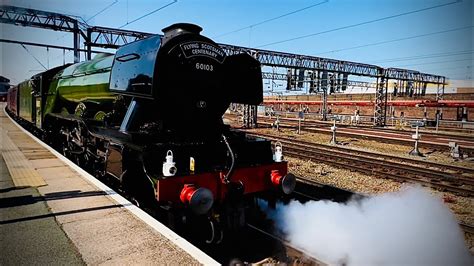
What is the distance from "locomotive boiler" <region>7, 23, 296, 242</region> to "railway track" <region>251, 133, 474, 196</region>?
5549 millimetres

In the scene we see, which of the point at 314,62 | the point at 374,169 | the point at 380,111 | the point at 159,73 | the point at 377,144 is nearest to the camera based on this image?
the point at 159,73

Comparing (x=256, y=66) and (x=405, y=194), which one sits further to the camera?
(x=405, y=194)

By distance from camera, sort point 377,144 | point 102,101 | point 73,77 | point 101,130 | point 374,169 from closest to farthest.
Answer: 1. point 101,130
2. point 102,101
3. point 73,77
4. point 374,169
5. point 377,144

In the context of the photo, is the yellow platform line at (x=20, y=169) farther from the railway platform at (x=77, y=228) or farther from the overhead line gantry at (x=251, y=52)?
the overhead line gantry at (x=251, y=52)

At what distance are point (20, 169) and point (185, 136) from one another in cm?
463

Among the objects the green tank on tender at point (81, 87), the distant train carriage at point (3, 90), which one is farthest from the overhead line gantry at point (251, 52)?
the distant train carriage at point (3, 90)

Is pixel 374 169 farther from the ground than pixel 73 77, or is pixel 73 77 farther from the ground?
pixel 73 77

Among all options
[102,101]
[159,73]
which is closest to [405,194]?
[159,73]

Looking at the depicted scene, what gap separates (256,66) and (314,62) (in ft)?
106

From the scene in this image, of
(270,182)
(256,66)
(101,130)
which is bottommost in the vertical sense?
(270,182)

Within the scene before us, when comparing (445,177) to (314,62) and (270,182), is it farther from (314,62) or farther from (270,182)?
(314,62)

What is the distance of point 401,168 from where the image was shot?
9.99 meters

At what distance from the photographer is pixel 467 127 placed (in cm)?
2648

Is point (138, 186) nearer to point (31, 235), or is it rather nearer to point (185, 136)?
point (185, 136)
